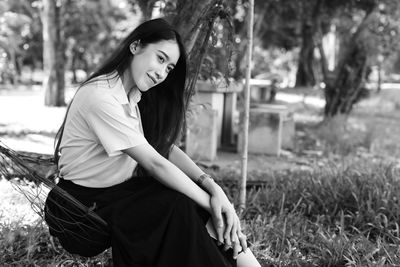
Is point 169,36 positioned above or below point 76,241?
above

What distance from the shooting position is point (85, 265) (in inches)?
92.7

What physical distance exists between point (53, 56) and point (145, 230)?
8805mm

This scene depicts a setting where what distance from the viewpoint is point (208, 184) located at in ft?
6.57

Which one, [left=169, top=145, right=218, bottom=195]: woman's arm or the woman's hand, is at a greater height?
[left=169, top=145, right=218, bottom=195]: woman's arm

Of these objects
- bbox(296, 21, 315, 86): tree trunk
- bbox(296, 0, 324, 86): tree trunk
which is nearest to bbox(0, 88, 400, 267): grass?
bbox(296, 0, 324, 86): tree trunk

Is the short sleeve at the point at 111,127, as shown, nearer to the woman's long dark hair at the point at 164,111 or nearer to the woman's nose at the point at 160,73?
the woman's nose at the point at 160,73

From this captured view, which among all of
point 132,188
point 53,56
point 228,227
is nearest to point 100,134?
point 132,188

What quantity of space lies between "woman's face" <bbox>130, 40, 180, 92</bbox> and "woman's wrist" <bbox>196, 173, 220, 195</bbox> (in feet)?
1.56

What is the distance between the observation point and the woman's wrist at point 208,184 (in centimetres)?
193

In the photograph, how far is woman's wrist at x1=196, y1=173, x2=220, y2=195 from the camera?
1934 millimetres

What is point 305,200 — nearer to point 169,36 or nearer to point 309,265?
point 309,265

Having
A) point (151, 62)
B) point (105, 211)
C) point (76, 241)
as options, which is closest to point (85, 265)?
point (76, 241)

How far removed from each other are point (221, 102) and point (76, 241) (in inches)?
175

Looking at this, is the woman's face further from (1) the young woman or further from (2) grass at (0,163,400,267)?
(2) grass at (0,163,400,267)
